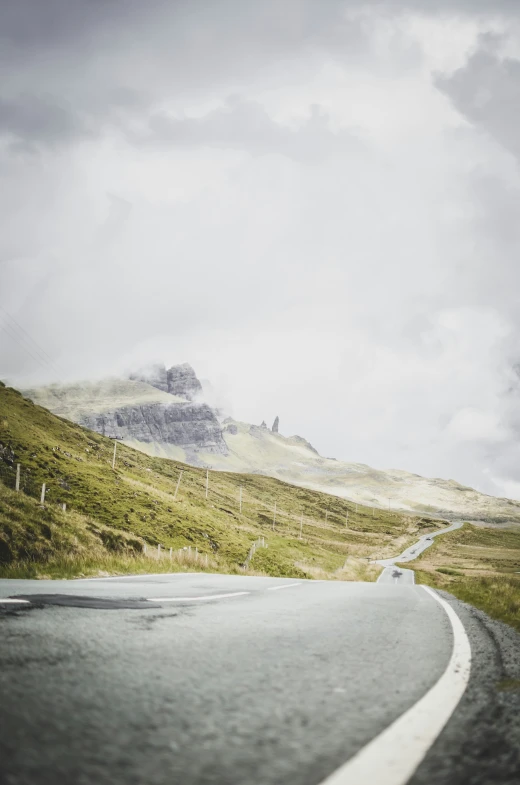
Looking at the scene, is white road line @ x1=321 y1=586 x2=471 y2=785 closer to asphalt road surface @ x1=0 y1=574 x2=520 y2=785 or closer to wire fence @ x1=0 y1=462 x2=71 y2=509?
asphalt road surface @ x1=0 y1=574 x2=520 y2=785

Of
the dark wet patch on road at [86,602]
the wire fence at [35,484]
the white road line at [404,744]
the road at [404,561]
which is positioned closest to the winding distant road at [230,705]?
the white road line at [404,744]

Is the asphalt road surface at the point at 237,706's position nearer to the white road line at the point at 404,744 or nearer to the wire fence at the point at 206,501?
the white road line at the point at 404,744

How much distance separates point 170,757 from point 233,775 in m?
0.26

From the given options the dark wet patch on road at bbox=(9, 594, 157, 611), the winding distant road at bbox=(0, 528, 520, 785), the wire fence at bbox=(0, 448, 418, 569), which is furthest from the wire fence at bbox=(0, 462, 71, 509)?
the winding distant road at bbox=(0, 528, 520, 785)

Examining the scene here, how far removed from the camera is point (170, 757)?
1.90m

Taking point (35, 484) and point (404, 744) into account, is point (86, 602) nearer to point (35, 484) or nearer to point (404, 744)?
point (404, 744)

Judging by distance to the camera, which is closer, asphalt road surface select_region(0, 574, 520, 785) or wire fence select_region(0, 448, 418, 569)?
asphalt road surface select_region(0, 574, 520, 785)

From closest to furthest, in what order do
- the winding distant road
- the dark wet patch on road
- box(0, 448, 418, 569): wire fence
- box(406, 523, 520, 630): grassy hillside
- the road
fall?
the winding distant road, the dark wet patch on road, box(406, 523, 520, 630): grassy hillside, box(0, 448, 418, 569): wire fence, the road

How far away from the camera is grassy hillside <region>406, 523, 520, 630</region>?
12.1 metres

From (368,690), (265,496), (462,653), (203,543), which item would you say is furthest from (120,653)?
(265,496)

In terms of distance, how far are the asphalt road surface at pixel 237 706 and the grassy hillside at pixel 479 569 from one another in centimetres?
525

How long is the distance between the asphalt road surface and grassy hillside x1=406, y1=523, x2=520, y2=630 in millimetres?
5246

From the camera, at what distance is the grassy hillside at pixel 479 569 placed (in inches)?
475

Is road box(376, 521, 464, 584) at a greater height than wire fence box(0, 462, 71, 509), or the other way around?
wire fence box(0, 462, 71, 509)
